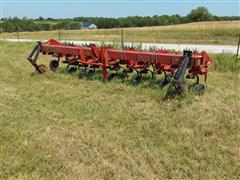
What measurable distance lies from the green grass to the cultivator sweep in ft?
1.37

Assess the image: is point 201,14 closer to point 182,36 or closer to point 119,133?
point 182,36

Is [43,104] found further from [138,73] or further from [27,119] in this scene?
[138,73]

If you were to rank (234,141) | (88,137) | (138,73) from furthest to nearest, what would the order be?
(138,73) → (88,137) → (234,141)

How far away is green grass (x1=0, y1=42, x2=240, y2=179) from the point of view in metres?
4.13

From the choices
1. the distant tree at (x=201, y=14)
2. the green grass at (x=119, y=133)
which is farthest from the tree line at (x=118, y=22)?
the green grass at (x=119, y=133)

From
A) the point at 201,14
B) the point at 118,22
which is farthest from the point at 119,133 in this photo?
the point at 201,14

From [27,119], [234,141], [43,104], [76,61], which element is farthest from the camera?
[76,61]

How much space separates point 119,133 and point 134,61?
9.62 feet

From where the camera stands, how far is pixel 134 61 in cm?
771

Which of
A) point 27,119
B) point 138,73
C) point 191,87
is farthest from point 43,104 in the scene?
point 191,87

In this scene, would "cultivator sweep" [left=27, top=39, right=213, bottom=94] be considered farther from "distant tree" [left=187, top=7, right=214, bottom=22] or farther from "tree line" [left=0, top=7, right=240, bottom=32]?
"distant tree" [left=187, top=7, right=214, bottom=22]

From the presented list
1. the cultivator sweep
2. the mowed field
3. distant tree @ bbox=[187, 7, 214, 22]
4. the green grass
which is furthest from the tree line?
the green grass

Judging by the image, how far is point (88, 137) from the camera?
4.95 meters

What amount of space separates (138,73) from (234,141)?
3430 millimetres
